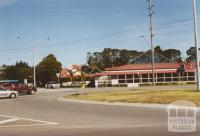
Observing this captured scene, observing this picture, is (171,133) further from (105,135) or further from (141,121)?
(141,121)

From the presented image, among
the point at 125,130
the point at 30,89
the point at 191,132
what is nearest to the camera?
the point at 191,132

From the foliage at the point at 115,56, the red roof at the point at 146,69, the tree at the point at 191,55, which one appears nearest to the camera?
the red roof at the point at 146,69

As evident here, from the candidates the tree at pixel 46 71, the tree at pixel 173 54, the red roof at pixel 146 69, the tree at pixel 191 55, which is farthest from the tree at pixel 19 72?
the tree at pixel 173 54

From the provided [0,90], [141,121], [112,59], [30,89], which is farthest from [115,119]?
[112,59]

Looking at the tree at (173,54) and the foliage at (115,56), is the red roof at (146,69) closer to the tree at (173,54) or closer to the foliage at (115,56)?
the foliage at (115,56)

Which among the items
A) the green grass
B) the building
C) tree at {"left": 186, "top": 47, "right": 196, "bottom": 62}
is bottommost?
the green grass

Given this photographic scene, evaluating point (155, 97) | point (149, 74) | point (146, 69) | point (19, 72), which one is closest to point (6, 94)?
point (155, 97)

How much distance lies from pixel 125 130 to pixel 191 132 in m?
2.53

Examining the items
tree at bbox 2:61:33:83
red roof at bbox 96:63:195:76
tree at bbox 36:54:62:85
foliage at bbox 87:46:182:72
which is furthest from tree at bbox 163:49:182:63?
red roof at bbox 96:63:195:76

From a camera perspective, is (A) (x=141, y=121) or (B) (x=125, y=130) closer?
(B) (x=125, y=130)

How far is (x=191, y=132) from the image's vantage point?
12.5 metres

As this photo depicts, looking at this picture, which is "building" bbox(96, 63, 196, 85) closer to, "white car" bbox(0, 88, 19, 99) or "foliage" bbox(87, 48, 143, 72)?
"white car" bbox(0, 88, 19, 99)

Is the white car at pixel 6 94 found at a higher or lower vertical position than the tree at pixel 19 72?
lower

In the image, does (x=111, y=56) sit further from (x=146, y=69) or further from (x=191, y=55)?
(x=146, y=69)
